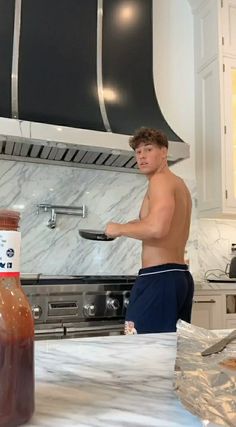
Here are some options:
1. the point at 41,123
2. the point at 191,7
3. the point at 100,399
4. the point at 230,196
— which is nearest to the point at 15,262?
the point at 100,399

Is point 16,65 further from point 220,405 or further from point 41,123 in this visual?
point 220,405

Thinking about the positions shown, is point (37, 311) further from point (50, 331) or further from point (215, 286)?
point (215, 286)

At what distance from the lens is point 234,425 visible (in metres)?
0.36

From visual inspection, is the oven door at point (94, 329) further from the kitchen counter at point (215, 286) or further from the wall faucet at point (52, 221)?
the wall faucet at point (52, 221)

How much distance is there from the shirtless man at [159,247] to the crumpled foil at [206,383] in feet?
2.92

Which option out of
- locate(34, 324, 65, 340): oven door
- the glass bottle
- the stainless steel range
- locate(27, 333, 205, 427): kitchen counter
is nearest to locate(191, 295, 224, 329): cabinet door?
the stainless steel range

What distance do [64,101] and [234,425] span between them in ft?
7.32

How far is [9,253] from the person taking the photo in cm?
39

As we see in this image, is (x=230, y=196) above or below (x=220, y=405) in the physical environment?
above

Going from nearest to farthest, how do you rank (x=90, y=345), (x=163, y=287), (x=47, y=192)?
(x=90, y=345) → (x=163, y=287) → (x=47, y=192)

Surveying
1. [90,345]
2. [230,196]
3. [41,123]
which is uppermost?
[41,123]

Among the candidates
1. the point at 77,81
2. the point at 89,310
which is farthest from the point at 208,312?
the point at 77,81

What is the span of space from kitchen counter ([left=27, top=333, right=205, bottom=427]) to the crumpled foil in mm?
17

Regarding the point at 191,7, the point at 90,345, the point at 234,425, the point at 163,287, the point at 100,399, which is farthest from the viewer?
the point at 191,7
